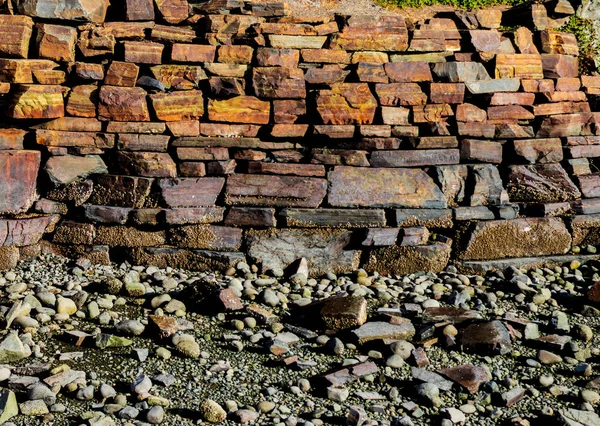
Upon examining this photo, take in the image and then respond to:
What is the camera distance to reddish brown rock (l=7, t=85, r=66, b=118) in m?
7.32

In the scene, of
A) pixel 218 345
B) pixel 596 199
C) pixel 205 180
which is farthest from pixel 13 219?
pixel 596 199

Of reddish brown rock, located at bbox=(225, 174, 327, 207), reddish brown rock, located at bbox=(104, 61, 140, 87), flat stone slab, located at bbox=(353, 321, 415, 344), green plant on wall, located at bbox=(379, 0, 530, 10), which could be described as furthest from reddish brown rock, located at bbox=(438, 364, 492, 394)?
→ green plant on wall, located at bbox=(379, 0, 530, 10)

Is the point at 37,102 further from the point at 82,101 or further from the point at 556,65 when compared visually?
the point at 556,65

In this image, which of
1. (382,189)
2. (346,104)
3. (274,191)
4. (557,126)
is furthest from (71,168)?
(557,126)

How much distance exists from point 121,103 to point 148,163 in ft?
2.33

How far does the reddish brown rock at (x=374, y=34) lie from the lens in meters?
7.89

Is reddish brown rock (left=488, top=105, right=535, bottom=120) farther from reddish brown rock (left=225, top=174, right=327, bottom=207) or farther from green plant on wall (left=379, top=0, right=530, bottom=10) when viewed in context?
reddish brown rock (left=225, top=174, right=327, bottom=207)

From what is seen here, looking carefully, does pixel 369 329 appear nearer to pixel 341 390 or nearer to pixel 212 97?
pixel 341 390

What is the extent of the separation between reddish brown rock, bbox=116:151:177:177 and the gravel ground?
40.3 inches

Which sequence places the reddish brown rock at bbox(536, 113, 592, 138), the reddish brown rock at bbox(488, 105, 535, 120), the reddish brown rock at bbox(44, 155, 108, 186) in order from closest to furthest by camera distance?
1. the reddish brown rock at bbox(44, 155, 108, 186)
2. the reddish brown rock at bbox(488, 105, 535, 120)
3. the reddish brown rock at bbox(536, 113, 592, 138)

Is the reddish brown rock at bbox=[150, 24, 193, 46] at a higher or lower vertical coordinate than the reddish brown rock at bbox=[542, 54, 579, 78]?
lower

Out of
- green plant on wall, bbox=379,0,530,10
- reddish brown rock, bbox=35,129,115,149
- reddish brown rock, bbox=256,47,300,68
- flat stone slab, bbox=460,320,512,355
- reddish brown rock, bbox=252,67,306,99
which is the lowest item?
flat stone slab, bbox=460,320,512,355

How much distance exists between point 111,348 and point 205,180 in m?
2.53

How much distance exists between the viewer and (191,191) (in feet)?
24.6
